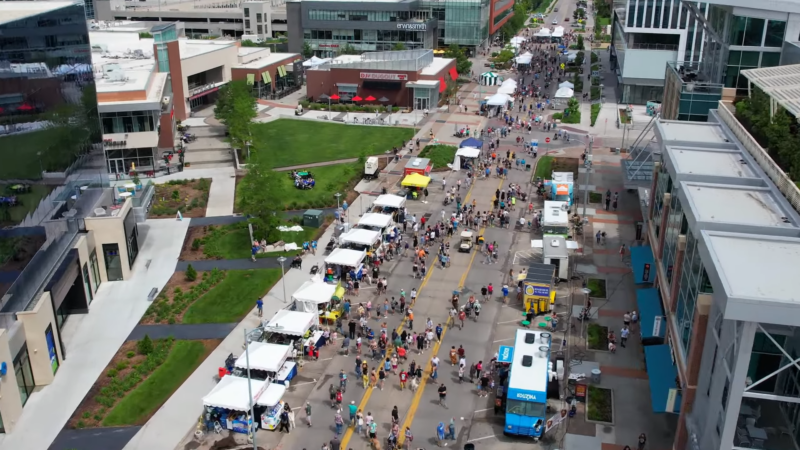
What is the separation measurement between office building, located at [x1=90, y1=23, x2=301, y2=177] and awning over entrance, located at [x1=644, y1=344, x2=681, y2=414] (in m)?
48.5

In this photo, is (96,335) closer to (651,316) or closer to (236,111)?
(651,316)

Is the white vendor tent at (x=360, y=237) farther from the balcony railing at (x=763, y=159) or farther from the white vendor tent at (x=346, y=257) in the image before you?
the balcony railing at (x=763, y=159)

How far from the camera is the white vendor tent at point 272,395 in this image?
30875 millimetres

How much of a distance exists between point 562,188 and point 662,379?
27.1 metres

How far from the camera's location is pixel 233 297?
42.3 meters

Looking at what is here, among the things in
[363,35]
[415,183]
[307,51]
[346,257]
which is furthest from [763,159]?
[307,51]

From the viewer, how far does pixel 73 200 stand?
1655 inches

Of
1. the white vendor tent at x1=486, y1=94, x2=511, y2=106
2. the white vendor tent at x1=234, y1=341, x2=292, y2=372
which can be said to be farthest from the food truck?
the white vendor tent at x1=486, y1=94, x2=511, y2=106

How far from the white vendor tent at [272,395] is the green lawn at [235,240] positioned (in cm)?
1721

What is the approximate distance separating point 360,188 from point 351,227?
9699mm

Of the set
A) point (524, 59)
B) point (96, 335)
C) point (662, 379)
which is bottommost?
point (96, 335)

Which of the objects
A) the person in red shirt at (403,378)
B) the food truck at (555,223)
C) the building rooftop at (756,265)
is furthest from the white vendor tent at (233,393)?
the food truck at (555,223)

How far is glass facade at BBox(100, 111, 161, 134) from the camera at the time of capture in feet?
211

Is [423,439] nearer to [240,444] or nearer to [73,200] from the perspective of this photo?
[240,444]
